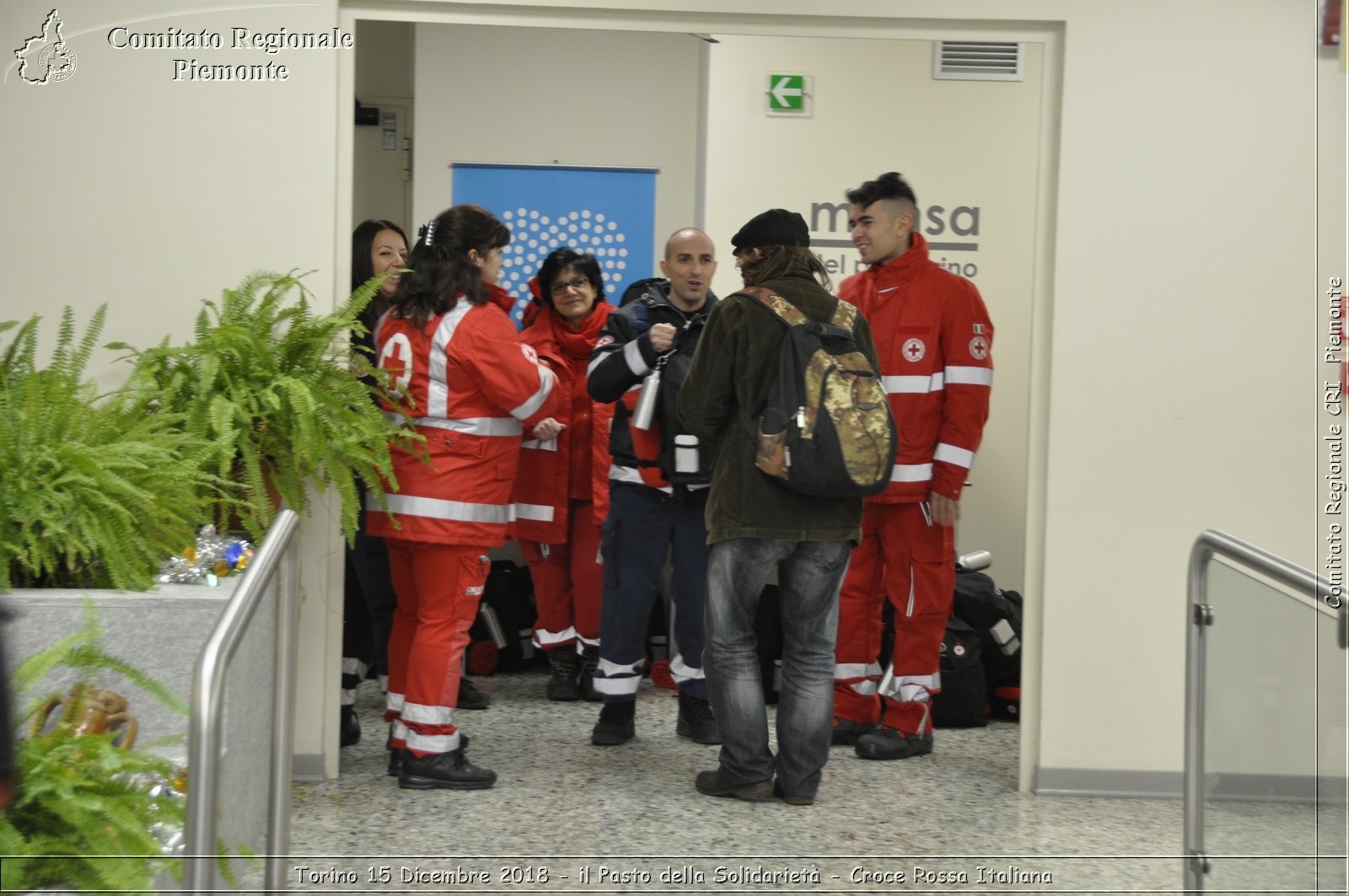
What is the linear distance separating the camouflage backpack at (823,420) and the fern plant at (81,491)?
1480 mm

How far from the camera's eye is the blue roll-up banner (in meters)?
6.43

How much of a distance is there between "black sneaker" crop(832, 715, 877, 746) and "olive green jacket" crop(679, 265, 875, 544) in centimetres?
113

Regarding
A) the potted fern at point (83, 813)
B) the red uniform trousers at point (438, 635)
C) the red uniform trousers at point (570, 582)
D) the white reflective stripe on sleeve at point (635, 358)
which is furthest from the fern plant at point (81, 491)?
the red uniform trousers at point (570, 582)

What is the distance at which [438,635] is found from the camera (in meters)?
4.02

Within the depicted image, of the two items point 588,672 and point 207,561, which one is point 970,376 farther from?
point 207,561

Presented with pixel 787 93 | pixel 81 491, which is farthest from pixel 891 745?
pixel 787 93

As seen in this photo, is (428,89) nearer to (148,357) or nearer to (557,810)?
(148,357)

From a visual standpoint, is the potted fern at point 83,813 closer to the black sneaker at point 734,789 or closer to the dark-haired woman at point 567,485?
the black sneaker at point 734,789

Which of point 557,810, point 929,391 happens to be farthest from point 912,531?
point 557,810

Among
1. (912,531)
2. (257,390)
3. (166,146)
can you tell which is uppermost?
(166,146)

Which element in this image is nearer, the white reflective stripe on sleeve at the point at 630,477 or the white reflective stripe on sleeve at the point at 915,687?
the white reflective stripe on sleeve at the point at 630,477

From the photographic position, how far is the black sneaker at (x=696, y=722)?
472 cm

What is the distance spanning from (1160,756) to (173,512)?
3021 millimetres

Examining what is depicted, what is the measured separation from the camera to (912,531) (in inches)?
182
